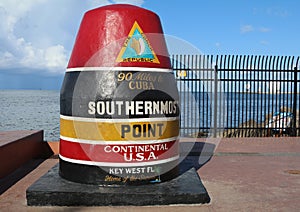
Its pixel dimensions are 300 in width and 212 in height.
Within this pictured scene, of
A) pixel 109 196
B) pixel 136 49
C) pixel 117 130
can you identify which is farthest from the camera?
pixel 136 49

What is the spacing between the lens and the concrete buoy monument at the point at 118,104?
5047 millimetres

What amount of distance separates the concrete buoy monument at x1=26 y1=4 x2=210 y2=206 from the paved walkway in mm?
235

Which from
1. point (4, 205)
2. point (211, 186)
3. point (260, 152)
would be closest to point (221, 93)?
point (260, 152)

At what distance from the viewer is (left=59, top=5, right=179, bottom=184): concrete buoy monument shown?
505 cm

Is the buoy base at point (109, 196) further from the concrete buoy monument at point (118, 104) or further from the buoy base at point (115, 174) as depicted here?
the concrete buoy monument at point (118, 104)

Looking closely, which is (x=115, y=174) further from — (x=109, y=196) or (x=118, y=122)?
(x=118, y=122)

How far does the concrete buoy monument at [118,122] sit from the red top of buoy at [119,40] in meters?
0.02

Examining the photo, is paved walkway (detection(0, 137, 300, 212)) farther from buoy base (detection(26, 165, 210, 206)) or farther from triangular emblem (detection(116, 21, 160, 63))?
triangular emblem (detection(116, 21, 160, 63))

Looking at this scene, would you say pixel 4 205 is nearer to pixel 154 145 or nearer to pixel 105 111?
pixel 105 111

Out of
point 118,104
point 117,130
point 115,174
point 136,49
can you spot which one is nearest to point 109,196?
point 115,174

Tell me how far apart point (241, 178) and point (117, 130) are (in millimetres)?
2878

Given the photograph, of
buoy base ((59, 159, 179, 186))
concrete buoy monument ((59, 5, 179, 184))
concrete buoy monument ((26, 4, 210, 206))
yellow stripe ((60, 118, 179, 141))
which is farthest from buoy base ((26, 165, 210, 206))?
yellow stripe ((60, 118, 179, 141))

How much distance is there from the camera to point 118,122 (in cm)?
502

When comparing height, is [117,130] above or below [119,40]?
below
